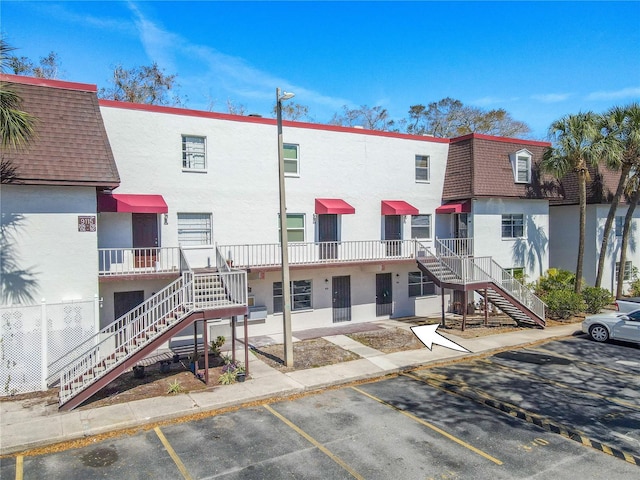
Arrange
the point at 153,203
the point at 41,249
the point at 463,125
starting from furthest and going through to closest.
Answer: the point at 463,125 → the point at 153,203 → the point at 41,249

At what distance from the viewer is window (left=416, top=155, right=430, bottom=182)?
76.3ft

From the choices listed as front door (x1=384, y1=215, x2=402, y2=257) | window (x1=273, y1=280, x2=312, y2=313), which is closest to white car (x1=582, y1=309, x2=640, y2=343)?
front door (x1=384, y1=215, x2=402, y2=257)

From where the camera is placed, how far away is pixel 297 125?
20.0m

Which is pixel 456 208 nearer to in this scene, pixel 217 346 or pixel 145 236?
pixel 217 346

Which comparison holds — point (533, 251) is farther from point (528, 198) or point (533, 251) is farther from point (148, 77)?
point (148, 77)

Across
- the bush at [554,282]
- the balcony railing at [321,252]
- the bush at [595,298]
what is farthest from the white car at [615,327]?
the balcony railing at [321,252]

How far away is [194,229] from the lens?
1798cm

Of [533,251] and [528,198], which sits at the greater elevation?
[528,198]

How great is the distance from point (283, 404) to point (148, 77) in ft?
99.5

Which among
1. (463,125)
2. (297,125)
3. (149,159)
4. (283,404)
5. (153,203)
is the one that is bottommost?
(283,404)

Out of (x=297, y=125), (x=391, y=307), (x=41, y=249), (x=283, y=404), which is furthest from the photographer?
(x=391, y=307)

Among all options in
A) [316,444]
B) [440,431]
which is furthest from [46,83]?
[440,431]

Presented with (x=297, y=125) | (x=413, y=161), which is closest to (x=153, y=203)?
(x=297, y=125)

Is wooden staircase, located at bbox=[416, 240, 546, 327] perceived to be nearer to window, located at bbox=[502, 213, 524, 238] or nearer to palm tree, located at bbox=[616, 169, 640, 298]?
window, located at bbox=[502, 213, 524, 238]
